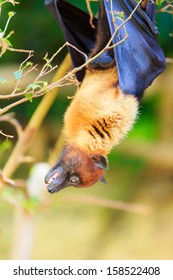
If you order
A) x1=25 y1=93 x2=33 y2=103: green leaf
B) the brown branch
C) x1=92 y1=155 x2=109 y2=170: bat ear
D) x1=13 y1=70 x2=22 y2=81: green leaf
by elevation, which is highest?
the brown branch

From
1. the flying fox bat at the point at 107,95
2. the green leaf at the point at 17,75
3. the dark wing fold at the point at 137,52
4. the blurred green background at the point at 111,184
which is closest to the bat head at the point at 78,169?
the flying fox bat at the point at 107,95

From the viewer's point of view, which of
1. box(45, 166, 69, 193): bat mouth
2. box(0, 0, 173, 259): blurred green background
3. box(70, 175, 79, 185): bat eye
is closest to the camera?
box(45, 166, 69, 193): bat mouth

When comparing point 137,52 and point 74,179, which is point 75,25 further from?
point 74,179

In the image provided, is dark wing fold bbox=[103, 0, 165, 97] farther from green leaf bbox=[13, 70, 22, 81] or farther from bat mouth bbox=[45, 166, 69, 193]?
green leaf bbox=[13, 70, 22, 81]

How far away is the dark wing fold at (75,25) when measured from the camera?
370cm

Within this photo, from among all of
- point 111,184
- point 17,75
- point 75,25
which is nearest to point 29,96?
point 17,75

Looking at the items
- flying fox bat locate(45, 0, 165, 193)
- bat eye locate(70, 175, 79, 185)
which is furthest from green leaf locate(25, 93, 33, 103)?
bat eye locate(70, 175, 79, 185)

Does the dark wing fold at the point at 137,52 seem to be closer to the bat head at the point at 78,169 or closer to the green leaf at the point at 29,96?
the bat head at the point at 78,169

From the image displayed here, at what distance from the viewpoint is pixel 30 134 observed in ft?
12.7

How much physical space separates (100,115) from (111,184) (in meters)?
5.07

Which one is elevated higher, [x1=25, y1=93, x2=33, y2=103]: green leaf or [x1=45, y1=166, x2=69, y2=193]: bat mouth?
[x1=25, y1=93, x2=33, y2=103]: green leaf

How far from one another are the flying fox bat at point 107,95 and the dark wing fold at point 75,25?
0.25 meters

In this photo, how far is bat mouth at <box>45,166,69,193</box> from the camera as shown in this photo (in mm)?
3265

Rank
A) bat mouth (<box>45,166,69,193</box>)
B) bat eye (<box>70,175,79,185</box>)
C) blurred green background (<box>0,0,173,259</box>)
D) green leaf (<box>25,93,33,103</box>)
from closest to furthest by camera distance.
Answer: green leaf (<box>25,93,33,103</box>)
bat mouth (<box>45,166,69,193</box>)
bat eye (<box>70,175,79,185</box>)
blurred green background (<box>0,0,173,259</box>)
